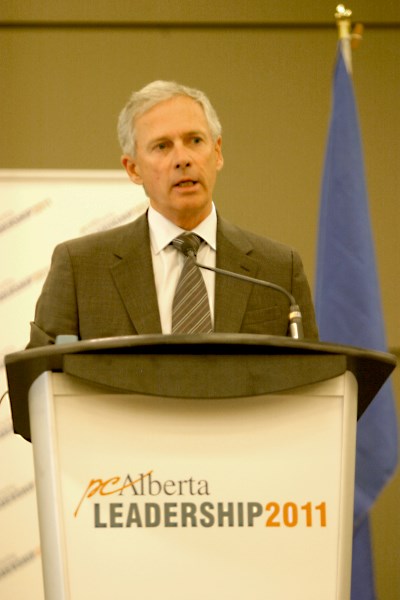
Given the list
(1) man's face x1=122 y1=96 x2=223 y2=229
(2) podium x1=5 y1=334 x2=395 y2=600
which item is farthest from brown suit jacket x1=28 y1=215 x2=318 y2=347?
(2) podium x1=5 y1=334 x2=395 y2=600

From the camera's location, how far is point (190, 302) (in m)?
2.29

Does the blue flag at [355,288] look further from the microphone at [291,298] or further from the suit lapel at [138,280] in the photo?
the microphone at [291,298]

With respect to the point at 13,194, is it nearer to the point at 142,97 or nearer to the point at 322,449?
the point at 142,97

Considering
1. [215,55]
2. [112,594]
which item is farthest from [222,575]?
[215,55]

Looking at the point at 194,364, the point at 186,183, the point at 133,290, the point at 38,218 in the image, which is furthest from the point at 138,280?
the point at 38,218

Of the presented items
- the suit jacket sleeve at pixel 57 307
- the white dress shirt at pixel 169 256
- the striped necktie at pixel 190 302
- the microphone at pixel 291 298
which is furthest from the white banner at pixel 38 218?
the microphone at pixel 291 298

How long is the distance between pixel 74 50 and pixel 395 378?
7.33ft

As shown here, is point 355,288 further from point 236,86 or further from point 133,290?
point 236,86

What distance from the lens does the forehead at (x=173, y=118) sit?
2639mm

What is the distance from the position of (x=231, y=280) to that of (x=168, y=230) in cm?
27

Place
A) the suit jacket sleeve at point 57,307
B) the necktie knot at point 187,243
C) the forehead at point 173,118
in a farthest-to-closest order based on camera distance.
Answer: the forehead at point 173,118 → the suit jacket sleeve at point 57,307 → the necktie knot at point 187,243

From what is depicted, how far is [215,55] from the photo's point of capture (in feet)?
15.7

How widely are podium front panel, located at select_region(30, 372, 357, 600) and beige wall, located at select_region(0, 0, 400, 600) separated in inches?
123

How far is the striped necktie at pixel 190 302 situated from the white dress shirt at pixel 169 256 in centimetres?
4
